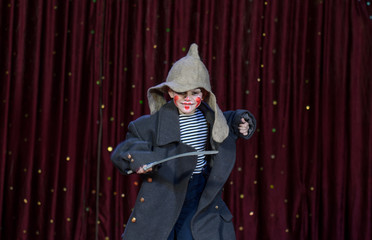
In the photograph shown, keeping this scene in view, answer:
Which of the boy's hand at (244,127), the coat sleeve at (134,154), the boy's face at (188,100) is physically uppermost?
the boy's face at (188,100)

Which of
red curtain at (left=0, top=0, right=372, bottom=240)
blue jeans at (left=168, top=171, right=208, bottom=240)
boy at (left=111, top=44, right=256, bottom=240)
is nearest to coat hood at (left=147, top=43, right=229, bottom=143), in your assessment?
boy at (left=111, top=44, right=256, bottom=240)

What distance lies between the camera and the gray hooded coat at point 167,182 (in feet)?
5.10

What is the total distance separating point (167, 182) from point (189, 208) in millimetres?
134

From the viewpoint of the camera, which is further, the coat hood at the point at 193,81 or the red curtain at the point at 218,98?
the red curtain at the point at 218,98

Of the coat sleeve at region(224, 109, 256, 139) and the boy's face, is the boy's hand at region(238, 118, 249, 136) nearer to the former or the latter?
the coat sleeve at region(224, 109, 256, 139)

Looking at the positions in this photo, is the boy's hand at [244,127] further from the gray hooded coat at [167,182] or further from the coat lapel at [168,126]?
the coat lapel at [168,126]

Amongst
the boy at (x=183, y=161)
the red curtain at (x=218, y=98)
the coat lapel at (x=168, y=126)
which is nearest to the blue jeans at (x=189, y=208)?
the boy at (x=183, y=161)

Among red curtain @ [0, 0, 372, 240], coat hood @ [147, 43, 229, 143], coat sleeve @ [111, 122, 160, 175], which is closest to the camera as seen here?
coat sleeve @ [111, 122, 160, 175]

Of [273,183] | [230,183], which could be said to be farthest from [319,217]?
[230,183]

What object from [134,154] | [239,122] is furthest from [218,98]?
[134,154]

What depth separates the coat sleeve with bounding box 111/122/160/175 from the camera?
57.7 inches

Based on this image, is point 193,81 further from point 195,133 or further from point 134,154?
point 134,154

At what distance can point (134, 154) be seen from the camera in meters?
1.48

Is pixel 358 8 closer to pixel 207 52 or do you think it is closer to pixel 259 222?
pixel 207 52
